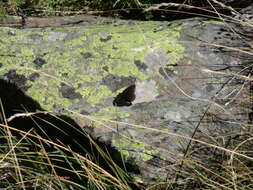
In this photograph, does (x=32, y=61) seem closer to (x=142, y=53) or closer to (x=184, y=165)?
(x=142, y=53)

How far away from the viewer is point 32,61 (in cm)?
329

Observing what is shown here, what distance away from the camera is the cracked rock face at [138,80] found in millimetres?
2838

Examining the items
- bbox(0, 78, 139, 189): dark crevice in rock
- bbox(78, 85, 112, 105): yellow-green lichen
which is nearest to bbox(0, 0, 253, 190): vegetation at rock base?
bbox(0, 78, 139, 189): dark crevice in rock

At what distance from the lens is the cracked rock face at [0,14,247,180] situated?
2838mm

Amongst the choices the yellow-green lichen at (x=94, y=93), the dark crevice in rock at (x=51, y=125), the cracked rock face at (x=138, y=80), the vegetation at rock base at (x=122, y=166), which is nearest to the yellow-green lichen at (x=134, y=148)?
the cracked rock face at (x=138, y=80)

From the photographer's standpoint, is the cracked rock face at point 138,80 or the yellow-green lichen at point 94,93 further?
the yellow-green lichen at point 94,93

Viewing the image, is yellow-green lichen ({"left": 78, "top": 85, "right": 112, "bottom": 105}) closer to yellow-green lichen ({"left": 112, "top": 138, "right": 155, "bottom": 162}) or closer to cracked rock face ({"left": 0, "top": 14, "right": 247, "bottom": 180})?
cracked rock face ({"left": 0, "top": 14, "right": 247, "bottom": 180})

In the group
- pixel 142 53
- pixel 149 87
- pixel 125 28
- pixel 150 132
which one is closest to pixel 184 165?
pixel 150 132

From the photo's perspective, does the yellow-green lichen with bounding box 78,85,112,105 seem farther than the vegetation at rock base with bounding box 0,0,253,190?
Yes

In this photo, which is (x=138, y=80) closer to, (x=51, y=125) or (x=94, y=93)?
(x=94, y=93)

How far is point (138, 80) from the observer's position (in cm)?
314

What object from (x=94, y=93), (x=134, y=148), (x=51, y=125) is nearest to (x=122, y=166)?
(x=134, y=148)

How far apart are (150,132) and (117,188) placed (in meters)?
0.57

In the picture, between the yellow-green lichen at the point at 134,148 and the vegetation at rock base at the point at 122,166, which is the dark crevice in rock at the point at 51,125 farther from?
the yellow-green lichen at the point at 134,148
